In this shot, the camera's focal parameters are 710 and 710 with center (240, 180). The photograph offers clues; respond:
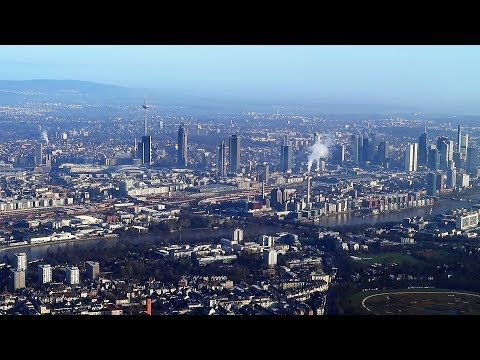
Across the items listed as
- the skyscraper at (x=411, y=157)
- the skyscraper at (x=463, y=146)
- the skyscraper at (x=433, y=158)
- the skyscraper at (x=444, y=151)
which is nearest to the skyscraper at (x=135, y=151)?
the skyscraper at (x=411, y=157)

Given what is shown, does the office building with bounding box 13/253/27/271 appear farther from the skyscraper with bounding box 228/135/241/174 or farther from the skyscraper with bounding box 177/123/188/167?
the skyscraper with bounding box 177/123/188/167

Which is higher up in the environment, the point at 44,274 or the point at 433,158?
the point at 433,158

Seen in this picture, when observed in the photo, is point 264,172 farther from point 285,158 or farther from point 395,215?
point 395,215

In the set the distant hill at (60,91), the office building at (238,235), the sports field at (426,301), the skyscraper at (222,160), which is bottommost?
the office building at (238,235)

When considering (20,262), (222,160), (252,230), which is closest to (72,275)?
(20,262)

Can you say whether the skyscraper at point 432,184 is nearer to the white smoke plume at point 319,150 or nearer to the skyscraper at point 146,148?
the white smoke plume at point 319,150

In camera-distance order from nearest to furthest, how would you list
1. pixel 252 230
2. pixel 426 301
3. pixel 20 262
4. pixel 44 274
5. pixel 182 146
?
pixel 426 301 → pixel 44 274 → pixel 20 262 → pixel 252 230 → pixel 182 146
